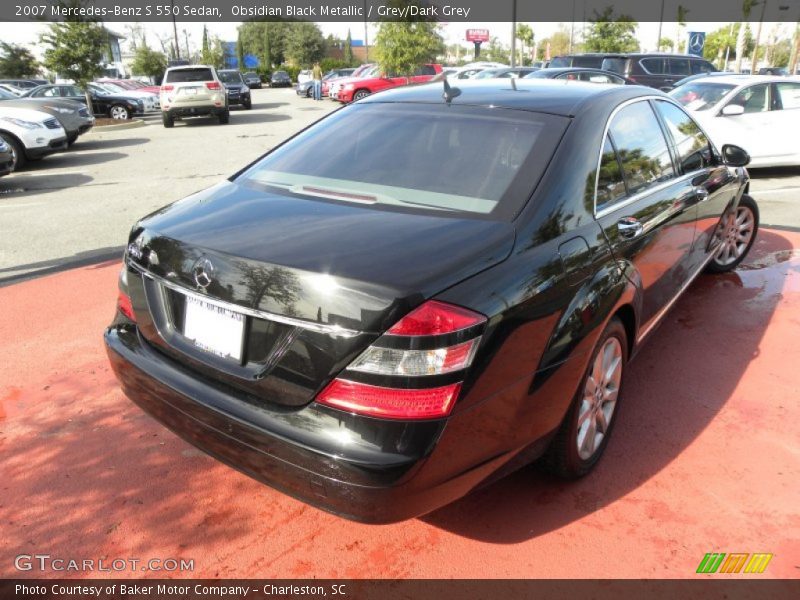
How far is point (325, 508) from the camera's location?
209cm

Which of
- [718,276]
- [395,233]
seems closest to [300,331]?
[395,233]

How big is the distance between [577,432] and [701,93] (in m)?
9.78

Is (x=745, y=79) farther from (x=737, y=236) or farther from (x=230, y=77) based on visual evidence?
(x=230, y=77)

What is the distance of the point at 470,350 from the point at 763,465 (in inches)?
74.4

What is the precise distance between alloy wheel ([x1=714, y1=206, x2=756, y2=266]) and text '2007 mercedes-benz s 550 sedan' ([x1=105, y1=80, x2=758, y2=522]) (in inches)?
96.5

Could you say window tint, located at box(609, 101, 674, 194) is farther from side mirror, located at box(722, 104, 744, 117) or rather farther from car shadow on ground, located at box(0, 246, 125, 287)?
side mirror, located at box(722, 104, 744, 117)

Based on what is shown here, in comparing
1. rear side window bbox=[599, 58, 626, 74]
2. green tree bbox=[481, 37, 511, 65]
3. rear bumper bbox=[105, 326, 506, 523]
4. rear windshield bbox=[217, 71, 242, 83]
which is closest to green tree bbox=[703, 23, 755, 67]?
green tree bbox=[481, 37, 511, 65]

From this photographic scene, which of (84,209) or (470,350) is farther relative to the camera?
(84,209)

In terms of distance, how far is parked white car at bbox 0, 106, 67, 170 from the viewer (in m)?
11.7

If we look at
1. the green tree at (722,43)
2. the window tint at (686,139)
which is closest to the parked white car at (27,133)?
the window tint at (686,139)

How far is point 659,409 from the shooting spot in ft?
11.3

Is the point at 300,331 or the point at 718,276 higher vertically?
the point at 300,331

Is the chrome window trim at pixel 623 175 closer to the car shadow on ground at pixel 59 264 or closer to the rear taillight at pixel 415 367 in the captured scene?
the rear taillight at pixel 415 367

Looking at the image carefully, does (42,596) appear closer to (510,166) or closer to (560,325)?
(560,325)
